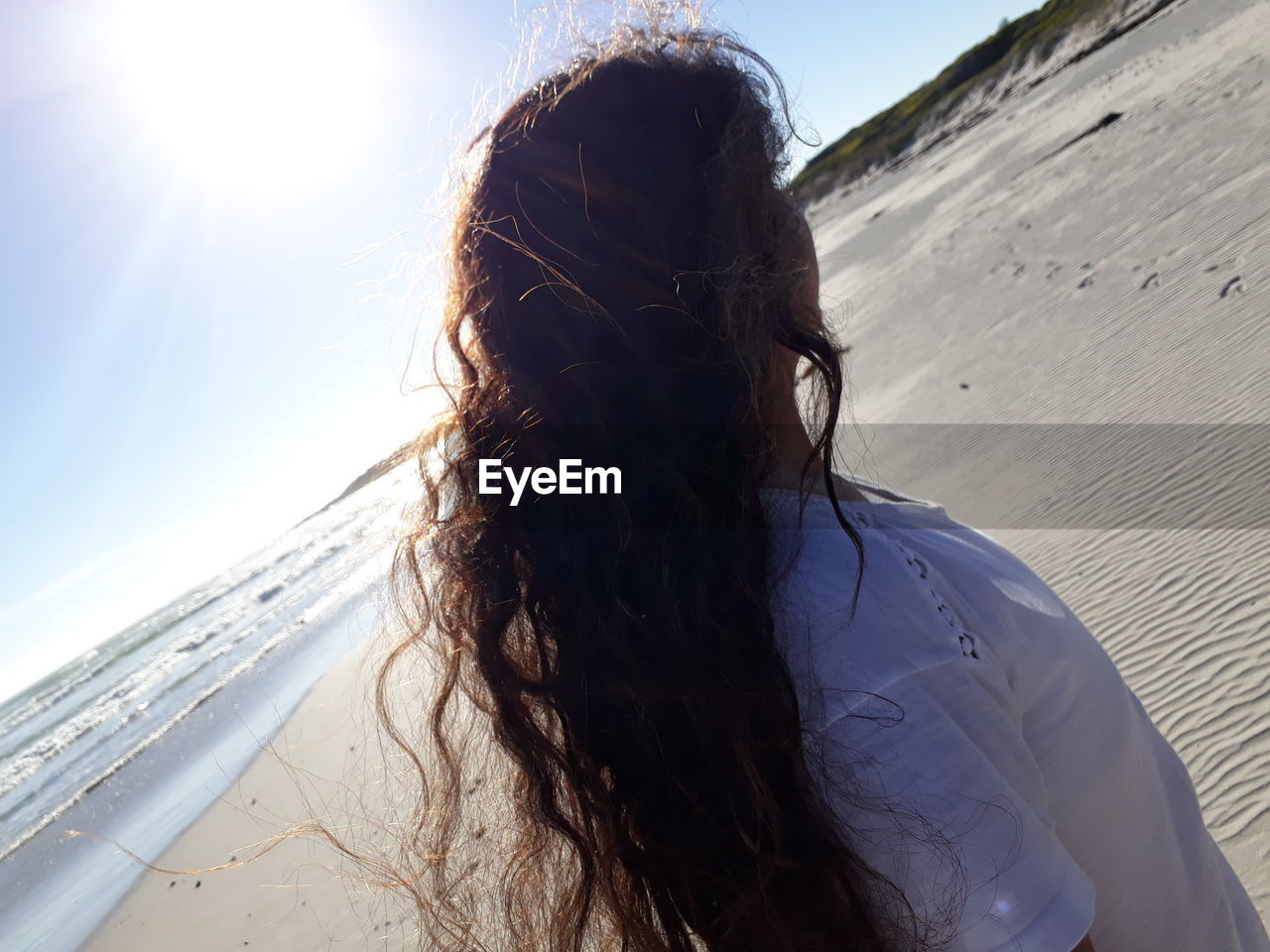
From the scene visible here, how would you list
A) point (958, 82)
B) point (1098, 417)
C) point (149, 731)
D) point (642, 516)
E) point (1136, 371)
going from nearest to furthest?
point (642, 516) < point (1098, 417) < point (1136, 371) < point (149, 731) < point (958, 82)

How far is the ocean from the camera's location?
19.0ft

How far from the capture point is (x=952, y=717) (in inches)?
36.4

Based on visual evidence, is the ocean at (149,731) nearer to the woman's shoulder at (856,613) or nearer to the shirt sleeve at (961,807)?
the woman's shoulder at (856,613)

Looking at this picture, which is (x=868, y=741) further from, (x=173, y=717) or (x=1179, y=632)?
(x=173, y=717)

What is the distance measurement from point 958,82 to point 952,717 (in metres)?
54.2

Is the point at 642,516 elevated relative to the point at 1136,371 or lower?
elevated

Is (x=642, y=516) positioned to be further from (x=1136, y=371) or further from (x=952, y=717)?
(x=1136, y=371)

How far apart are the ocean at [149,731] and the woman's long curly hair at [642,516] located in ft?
1.42

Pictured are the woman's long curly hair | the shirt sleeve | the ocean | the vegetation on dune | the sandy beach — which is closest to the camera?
the shirt sleeve

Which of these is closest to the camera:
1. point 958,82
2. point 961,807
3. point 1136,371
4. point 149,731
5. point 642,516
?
point 961,807

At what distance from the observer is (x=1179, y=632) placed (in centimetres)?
419

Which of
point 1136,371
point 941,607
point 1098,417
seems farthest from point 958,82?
point 941,607

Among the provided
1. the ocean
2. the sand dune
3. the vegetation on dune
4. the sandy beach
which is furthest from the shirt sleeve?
the vegetation on dune

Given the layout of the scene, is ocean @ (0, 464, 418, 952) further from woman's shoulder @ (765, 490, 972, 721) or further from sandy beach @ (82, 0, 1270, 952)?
woman's shoulder @ (765, 490, 972, 721)
